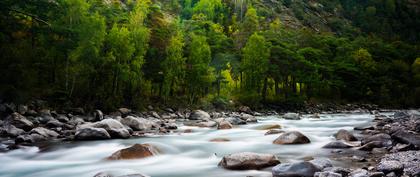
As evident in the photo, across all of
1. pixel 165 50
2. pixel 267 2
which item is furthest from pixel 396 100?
pixel 267 2

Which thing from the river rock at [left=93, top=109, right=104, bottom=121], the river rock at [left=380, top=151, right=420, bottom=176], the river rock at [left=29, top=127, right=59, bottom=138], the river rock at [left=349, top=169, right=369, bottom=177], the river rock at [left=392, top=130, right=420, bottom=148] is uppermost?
the river rock at [left=93, top=109, right=104, bottom=121]

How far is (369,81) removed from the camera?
6981cm

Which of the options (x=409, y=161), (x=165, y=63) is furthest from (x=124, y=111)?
(x=409, y=161)

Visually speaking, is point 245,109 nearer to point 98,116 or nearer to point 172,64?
point 172,64

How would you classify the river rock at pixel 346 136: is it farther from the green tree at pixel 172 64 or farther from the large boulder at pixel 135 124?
the green tree at pixel 172 64

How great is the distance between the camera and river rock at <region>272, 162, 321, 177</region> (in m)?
9.52

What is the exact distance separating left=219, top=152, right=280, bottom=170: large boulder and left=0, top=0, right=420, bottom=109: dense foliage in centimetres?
1748

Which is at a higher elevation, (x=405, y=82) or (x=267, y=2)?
(x=267, y=2)

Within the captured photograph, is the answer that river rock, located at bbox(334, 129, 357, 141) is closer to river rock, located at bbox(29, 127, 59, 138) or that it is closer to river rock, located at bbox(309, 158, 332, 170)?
river rock, located at bbox(309, 158, 332, 170)

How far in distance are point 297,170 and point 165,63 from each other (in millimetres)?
33588

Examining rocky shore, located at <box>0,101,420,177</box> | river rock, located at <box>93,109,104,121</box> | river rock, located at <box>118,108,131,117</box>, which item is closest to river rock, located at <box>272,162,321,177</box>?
rocky shore, located at <box>0,101,420,177</box>

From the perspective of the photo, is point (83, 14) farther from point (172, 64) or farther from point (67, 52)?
point (172, 64)

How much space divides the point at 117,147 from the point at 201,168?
493 centimetres

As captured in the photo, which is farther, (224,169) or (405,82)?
(405,82)
